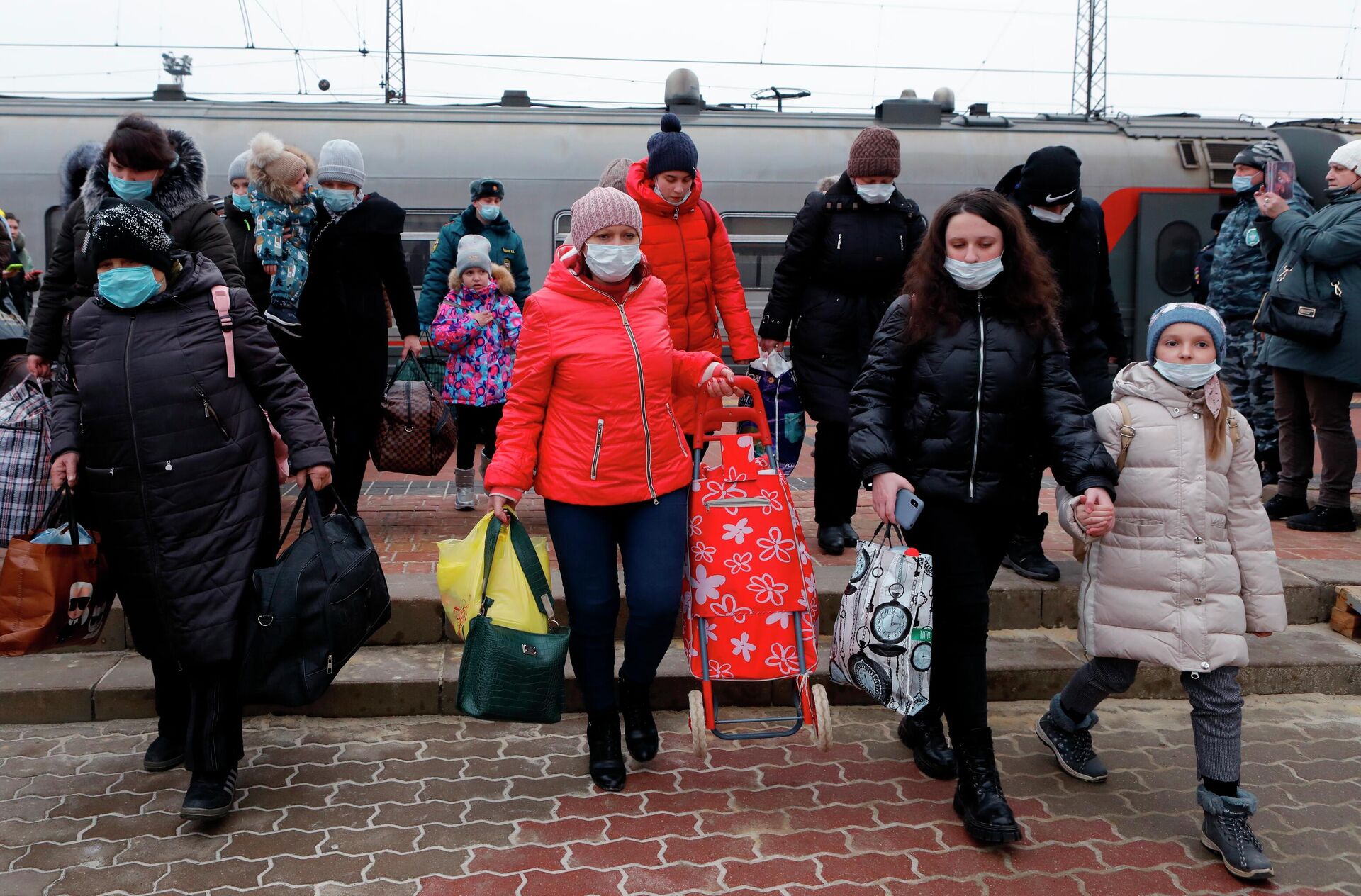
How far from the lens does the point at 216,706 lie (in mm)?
3680

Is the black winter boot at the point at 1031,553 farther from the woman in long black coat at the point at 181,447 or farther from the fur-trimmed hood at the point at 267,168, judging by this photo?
the fur-trimmed hood at the point at 267,168

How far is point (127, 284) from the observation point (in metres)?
3.46

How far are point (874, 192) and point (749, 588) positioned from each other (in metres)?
2.34

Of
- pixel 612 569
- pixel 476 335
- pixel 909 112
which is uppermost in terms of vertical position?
pixel 909 112

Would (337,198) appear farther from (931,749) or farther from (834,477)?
(931,749)

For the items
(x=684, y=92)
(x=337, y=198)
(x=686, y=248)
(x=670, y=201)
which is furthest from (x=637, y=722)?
(x=684, y=92)

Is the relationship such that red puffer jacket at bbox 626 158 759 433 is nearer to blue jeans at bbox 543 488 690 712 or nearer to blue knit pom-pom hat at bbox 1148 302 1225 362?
blue jeans at bbox 543 488 690 712

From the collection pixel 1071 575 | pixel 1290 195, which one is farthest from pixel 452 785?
pixel 1290 195

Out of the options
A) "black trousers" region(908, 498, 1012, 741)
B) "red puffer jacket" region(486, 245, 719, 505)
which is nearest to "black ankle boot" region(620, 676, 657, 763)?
"red puffer jacket" region(486, 245, 719, 505)

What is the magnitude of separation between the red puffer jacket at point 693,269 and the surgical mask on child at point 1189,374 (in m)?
1.90

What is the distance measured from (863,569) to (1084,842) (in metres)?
1.12

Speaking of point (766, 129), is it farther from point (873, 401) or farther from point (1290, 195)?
point (873, 401)

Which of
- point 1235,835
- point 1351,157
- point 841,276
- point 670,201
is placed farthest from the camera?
point 1351,157

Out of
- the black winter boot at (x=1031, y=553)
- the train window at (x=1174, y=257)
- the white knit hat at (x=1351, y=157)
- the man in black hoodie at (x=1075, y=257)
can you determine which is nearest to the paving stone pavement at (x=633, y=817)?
the black winter boot at (x=1031, y=553)
